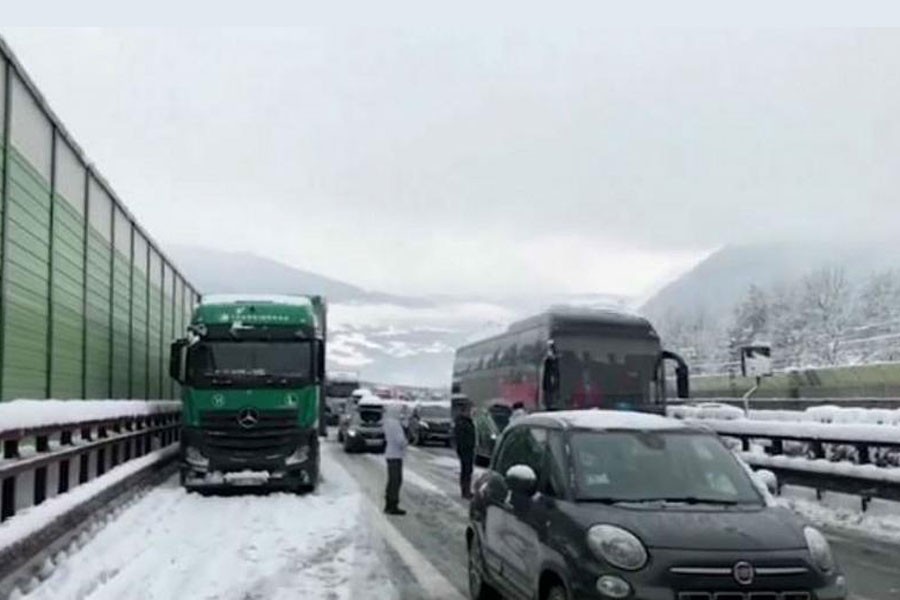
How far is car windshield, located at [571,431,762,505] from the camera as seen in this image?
287 inches

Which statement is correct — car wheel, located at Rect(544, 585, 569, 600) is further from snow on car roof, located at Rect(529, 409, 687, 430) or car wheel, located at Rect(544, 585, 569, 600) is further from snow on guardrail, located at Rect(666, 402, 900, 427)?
snow on guardrail, located at Rect(666, 402, 900, 427)

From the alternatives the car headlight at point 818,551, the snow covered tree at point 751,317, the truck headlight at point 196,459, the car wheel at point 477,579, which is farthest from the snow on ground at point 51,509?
the snow covered tree at point 751,317

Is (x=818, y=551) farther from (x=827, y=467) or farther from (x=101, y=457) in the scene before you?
(x=101, y=457)

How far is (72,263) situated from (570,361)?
35.6ft

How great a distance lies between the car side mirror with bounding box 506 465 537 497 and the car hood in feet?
1.89

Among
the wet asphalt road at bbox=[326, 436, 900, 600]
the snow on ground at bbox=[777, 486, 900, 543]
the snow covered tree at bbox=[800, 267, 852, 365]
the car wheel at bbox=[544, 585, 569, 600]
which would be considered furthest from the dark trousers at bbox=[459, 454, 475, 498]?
the snow covered tree at bbox=[800, 267, 852, 365]

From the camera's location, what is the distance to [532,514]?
743 cm

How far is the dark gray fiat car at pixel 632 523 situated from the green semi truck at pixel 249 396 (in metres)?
10.5

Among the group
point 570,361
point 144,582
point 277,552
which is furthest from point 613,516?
point 570,361

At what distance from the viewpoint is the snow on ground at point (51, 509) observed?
933cm

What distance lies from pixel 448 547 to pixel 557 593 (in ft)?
20.5

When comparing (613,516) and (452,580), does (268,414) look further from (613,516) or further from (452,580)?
(613,516)

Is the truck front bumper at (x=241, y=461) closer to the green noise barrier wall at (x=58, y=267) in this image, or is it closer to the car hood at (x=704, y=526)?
the green noise barrier wall at (x=58, y=267)

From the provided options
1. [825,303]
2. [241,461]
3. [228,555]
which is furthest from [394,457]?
[825,303]
